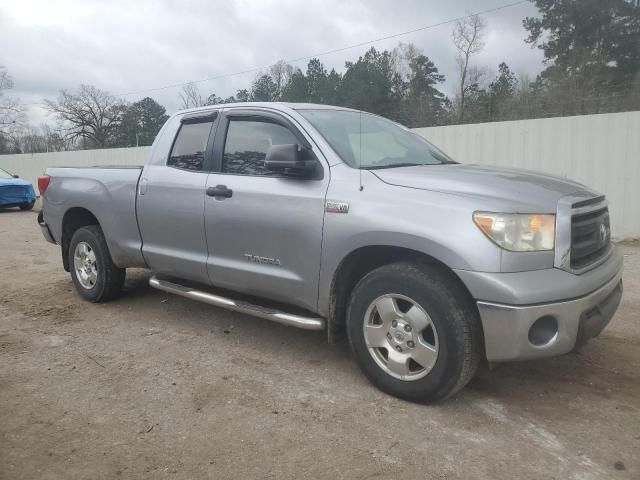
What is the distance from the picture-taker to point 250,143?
4.22m

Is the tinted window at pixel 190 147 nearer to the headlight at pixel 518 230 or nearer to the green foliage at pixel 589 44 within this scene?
the headlight at pixel 518 230

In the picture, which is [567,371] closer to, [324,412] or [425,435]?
[425,435]

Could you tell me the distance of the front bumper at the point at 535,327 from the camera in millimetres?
2854

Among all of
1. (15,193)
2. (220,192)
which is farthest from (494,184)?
(15,193)

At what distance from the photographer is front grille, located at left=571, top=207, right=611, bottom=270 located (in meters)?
3.08

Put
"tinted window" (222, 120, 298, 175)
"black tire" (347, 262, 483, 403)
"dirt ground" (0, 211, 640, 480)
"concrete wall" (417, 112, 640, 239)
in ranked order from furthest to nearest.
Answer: "concrete wall" (417, 112, 640, 239), "tinted window" (222, 120, 298, 175), "black tire" (347, 262, 483, 403), "dirt ground" (0, 211, 640, 480)

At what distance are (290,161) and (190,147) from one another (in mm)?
1503

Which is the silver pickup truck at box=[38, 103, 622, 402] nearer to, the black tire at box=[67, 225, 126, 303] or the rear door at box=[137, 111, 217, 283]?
the rear door at box=[137, 111, 217, 283]

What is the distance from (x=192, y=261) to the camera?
14.6 ft

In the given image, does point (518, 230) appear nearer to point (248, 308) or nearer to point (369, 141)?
point (369, 141)

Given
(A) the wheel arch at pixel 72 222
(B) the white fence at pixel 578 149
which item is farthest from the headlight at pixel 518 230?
(B) the white fence at pixel 578 149

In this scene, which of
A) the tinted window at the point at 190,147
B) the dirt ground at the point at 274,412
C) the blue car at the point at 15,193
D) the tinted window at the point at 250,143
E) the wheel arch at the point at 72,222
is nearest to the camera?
the dirt ground at the point at 274,412

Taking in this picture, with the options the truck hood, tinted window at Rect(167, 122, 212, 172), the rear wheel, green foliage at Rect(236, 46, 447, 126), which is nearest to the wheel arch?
tinted window at Rect(167, 122, 212, 172)

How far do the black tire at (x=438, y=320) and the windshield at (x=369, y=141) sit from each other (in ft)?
2.75
